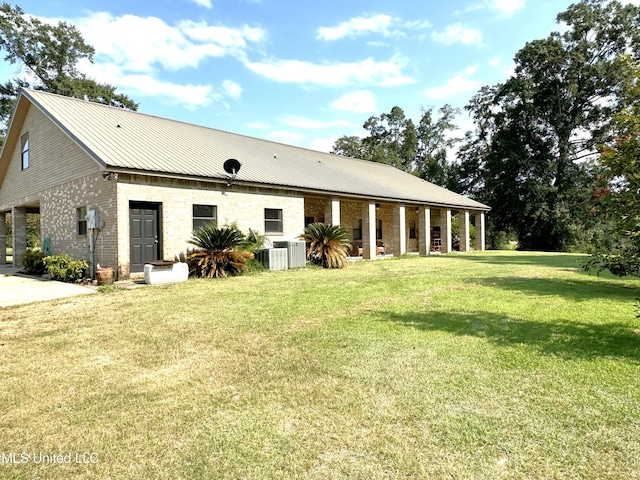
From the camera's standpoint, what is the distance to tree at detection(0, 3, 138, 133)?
99.7ft

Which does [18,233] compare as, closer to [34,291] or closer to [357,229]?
[34,291]

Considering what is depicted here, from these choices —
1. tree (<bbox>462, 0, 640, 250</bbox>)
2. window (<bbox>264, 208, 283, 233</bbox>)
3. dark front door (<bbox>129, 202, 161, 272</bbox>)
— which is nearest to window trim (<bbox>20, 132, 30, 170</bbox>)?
dark front door (<bbox>129, 202, 161, 272</bbox>)

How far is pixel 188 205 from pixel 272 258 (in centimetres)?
356

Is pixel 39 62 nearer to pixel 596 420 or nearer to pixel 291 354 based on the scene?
pixel 291 354

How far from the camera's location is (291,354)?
4262 mm

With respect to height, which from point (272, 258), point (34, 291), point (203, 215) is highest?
point (203, 215)

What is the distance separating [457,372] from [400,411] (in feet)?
3.46

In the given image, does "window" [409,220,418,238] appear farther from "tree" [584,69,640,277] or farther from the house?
"tree" [584,69,640,277]

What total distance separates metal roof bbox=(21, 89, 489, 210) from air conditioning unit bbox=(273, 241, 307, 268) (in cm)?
266

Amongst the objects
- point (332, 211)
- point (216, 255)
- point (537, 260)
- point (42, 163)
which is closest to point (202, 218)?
point (216, 255)

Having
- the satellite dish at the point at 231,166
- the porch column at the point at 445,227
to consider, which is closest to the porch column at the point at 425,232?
the porch column at the point at 445,227

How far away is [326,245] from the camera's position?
1477 centimetres

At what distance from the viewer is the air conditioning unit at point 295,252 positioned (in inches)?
550

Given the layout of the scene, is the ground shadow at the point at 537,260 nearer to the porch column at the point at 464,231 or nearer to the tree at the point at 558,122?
the porch column at the point at 464,231
